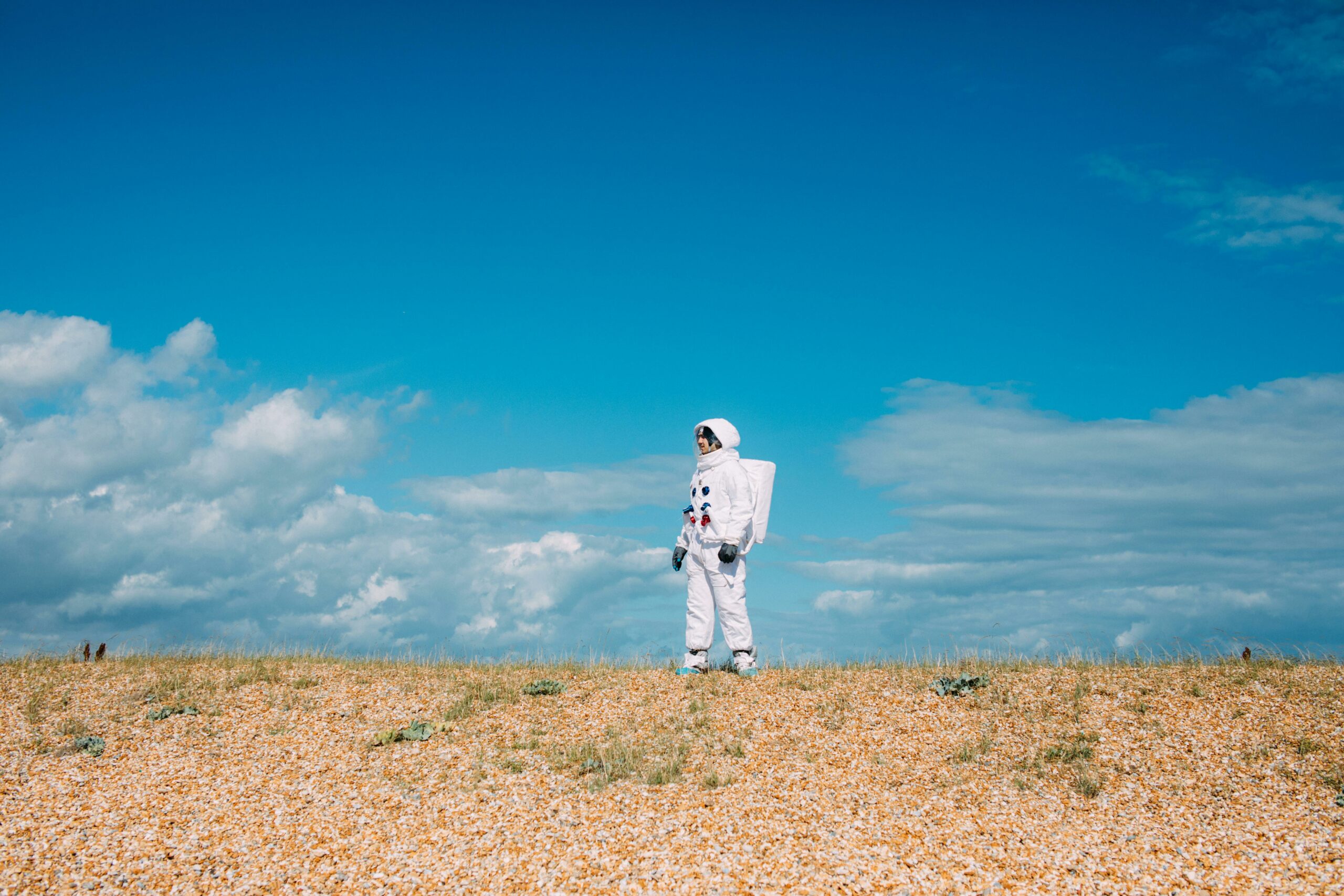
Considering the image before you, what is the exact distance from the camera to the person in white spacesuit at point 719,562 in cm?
1287

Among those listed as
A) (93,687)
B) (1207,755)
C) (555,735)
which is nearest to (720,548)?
(555,735)

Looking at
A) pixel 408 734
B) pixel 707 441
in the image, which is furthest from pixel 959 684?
pixel 408 734

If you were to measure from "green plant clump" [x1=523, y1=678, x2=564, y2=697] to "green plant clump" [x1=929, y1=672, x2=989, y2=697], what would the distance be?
477cm

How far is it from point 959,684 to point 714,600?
11.8ft

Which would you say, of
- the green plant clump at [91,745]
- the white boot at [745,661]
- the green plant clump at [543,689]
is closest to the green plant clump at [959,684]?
the white boot at [745,661]

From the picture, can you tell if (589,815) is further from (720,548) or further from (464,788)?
(720,548)

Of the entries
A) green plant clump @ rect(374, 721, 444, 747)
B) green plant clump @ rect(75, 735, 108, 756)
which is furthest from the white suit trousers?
green plant clump @ rect(75, 735, 108, 756)

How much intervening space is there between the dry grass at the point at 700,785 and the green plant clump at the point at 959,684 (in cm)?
18

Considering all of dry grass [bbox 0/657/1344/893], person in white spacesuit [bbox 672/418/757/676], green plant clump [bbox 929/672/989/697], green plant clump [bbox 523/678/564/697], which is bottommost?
dry grass [bbox 0/657/1344/893]

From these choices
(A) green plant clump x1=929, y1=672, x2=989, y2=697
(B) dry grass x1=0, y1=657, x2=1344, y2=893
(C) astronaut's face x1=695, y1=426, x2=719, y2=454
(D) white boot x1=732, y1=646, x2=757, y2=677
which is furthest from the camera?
(C) astronaut's face x1=695, y1=426, x2=719, y2=454

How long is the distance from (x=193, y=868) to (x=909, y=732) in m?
6.91

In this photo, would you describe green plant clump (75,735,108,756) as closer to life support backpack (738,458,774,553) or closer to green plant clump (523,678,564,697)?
green plant clump (523,678,564,697)

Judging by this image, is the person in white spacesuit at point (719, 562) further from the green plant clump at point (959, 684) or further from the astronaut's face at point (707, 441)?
the green plant clump at point (959, 684)

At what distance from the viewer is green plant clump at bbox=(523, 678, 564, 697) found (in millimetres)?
11766
